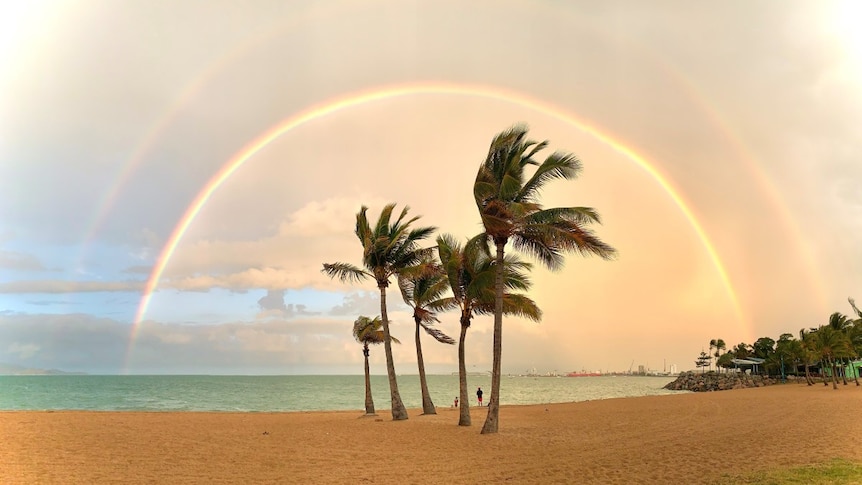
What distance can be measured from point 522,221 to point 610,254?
3349mm

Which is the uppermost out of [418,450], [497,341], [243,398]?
[497,341]

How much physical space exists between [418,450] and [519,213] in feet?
28.4

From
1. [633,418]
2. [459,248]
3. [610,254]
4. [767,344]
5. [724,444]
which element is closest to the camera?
[724,444]

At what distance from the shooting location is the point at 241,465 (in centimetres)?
1595

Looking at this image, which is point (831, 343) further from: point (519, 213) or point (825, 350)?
point (519, 213)

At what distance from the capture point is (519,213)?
20.8m

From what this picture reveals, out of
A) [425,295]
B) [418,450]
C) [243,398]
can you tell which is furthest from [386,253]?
[243,398]

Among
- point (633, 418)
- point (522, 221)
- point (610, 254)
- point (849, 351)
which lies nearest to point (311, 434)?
point (522, 221)

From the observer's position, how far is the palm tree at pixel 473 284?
82.8 ft

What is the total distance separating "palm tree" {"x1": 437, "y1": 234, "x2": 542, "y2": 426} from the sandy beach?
3.63 metres

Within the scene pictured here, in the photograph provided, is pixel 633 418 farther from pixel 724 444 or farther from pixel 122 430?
pixel 122 430

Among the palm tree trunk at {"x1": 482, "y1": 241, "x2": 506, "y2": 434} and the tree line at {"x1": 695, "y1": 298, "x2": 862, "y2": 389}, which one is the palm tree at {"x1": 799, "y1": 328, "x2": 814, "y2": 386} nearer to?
the tree line at {"x1": 695, "y1": 298, "x2": 862, "y2": 389}

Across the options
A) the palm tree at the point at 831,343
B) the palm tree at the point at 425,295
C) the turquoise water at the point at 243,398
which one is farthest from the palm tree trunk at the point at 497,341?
the palm tree at the point at 831,343

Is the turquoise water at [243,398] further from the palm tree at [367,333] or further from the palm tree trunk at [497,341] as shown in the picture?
the palm tree trunk at [497,341]
